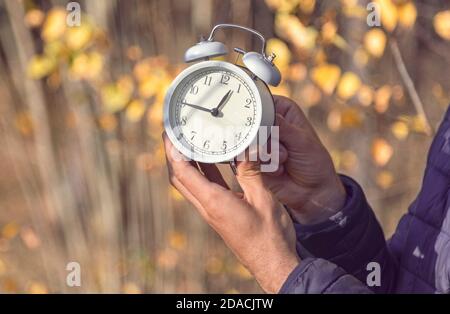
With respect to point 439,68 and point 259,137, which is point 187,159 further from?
point 439,68

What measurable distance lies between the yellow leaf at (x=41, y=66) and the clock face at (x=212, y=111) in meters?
1.26

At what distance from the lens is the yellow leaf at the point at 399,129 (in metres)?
2.82

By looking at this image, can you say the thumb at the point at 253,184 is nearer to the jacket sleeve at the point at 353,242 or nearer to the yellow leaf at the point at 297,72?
the jacket sleeve at the point at 353,242

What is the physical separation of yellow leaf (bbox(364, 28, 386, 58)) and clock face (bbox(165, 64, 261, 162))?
1.52 meters

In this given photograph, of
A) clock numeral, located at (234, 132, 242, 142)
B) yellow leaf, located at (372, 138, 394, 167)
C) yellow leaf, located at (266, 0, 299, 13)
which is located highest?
clock numeral, located at (234, 132, 242, 142)

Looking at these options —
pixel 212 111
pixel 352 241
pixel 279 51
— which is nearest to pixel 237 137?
pixel 212 111

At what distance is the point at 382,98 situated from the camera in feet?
9.57

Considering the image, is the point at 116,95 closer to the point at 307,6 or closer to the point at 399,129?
the point at 307,6

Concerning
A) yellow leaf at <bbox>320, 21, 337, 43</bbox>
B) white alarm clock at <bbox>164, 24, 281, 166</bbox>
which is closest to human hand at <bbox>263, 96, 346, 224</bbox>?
white alarm clock at <bbox>164, 24, 281, 166</bbox>

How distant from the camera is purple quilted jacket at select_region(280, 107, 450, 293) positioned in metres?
1.37

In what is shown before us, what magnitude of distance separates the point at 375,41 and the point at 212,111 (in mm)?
1575

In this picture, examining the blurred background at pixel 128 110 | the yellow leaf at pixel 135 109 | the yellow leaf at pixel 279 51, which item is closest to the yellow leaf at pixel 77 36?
the blurred background at pixel 128 110

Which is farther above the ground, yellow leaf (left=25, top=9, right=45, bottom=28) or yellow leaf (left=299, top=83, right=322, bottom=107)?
Result: yellow leaf (left=25, top=9, right=45, bottom=28)

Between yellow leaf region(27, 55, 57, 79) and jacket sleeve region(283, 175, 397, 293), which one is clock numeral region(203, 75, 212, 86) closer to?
jacket sleeve region(283, 175, 397, 293)
